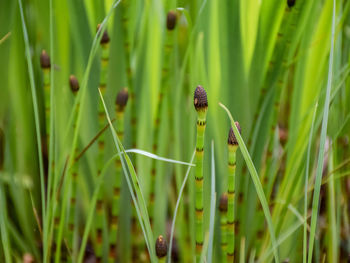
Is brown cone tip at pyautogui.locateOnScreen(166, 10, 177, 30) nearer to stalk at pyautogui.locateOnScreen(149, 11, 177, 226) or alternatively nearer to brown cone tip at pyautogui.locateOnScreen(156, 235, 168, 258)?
stalk at pyautogui.locateOnScreen(149, 11, 177, 226)

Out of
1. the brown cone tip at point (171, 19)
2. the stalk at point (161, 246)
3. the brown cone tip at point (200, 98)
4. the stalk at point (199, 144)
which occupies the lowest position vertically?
the stalk at point (161, 246)

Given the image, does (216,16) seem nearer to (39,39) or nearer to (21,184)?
(39,39)

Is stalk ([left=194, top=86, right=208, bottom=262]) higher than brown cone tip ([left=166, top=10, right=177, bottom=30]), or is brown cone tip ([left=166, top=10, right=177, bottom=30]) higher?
brown cone tip ([left=166, top=10, right=177, bottom=30])

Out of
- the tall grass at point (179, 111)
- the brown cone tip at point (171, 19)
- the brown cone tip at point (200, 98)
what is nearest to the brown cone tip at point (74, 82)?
the tall grass at point (179, 111)

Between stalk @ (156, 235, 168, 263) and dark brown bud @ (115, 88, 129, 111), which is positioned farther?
dark brown bud @ (115, 88, 129, 111)

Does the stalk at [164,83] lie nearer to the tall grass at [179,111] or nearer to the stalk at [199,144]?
the tall grass at [179,111]

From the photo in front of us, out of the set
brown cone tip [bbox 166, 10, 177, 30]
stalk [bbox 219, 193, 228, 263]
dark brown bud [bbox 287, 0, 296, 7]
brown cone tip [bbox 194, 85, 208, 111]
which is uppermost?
dark brown bud [bbox 287, 0, 296, 7]

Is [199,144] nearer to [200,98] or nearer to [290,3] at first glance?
[200,98]

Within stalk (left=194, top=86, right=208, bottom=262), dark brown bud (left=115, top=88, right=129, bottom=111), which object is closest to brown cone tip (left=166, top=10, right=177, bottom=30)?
dark brown bud (left=115, top=88, right=129, bottom=111)

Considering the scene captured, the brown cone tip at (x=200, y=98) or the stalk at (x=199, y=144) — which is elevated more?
the brown cone tip at (x=200, y=98)

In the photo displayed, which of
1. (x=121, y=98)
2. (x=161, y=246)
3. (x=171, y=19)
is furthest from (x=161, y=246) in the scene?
(x=171, y=19)
